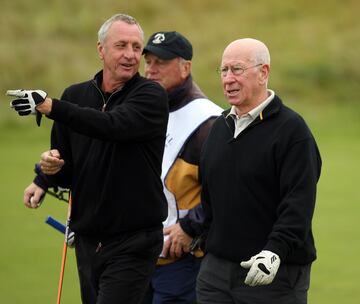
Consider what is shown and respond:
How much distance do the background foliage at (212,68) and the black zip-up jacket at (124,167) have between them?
4260mm

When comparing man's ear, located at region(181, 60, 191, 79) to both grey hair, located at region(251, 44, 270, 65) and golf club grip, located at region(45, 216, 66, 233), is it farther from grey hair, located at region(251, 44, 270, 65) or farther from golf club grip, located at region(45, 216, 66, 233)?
grey hair, located at region(251, 44, 270, 65)

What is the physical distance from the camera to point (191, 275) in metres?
6.38

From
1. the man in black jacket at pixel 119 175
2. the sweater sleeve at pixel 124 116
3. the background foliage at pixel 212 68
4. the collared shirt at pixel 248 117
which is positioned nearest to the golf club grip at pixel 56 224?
the man in black jacket at pixel 119 175

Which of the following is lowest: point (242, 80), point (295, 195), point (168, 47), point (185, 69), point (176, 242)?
point (176, 242)

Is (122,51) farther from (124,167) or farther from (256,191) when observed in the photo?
(256,191)

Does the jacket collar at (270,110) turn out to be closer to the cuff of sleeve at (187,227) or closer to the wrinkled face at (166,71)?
the cuff of sleeve at (187,227)

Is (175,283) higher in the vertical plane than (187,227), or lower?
lower

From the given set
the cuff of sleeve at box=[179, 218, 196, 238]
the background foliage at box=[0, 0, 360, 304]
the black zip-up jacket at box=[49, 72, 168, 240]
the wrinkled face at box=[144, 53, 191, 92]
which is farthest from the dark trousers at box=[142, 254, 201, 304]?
the background foliage at box=[0, 0, 360, 304]

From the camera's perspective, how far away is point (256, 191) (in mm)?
5055

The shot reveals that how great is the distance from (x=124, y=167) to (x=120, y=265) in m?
0.47

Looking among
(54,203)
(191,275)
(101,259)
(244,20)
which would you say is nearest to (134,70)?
(101,259)

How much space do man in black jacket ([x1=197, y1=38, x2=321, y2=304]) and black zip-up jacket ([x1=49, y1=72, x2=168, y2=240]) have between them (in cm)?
32

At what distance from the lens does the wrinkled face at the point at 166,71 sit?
640cm

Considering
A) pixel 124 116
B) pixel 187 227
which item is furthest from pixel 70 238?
pixel 124 116
